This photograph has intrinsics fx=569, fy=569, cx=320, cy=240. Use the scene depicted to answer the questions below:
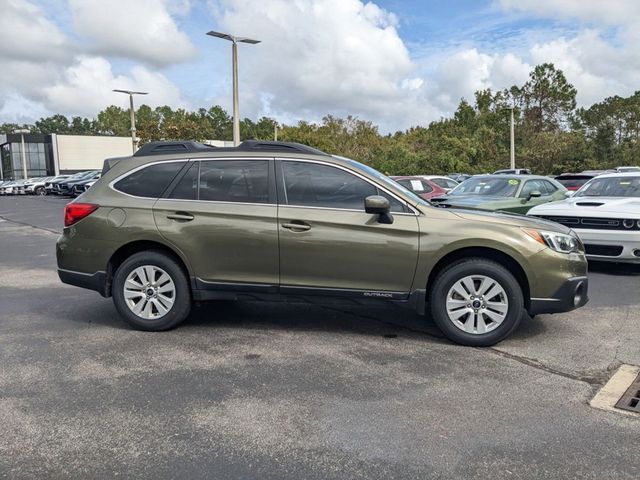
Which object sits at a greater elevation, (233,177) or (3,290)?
(233,177)

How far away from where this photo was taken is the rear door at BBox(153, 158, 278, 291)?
17.0 feet

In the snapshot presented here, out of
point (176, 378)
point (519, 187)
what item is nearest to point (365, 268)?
point (176, 378)

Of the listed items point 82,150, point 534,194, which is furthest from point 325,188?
point 82,150

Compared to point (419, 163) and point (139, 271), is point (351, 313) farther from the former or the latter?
point (419, 163)

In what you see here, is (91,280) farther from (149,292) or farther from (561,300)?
(561,300)

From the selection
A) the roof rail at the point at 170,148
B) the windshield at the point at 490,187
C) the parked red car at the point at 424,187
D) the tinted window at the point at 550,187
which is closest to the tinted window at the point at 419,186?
the parked red car at the point at 424,187

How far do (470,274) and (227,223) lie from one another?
2.22 m

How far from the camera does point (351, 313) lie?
241 inches

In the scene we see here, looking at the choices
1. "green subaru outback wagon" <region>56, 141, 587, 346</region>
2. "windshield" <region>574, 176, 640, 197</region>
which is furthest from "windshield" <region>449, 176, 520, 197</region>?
"green subaru outback wagon" <region>56, 141, 587, 346</region>

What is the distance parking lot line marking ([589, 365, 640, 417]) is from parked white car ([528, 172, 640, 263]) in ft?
13.0

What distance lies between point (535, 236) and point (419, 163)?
127 feet

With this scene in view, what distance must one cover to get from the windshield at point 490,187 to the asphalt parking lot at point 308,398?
16.2ft


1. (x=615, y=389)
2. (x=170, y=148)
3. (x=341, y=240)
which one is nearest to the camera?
(x=615, y=389)

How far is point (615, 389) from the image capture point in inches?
159
